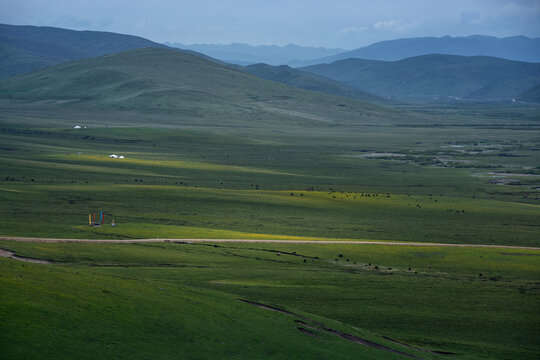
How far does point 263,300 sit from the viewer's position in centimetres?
4066

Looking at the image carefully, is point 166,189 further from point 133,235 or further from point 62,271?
point 62,271

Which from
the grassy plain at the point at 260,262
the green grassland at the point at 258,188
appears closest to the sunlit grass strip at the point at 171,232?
the green grassland at the point at 258,188

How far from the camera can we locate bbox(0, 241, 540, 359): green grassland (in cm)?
2656

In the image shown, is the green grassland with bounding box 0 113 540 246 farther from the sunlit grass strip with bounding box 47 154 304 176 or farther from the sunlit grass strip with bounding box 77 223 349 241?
the sunlit grass strip with bounding box 47 154 304 176

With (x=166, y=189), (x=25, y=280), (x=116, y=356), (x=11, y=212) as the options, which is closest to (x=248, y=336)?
(x=116, y=356)

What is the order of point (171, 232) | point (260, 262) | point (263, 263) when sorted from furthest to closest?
1. point (171, 232)
2. point (260, 262)
3. point (263, 263)

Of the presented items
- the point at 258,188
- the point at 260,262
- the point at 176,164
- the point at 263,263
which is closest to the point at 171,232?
the point at 260,262

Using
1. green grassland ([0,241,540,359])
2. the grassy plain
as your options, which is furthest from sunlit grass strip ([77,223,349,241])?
green grassland ([0,241,540,359])

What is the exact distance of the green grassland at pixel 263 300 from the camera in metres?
26.6

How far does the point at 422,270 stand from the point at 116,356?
114 feet

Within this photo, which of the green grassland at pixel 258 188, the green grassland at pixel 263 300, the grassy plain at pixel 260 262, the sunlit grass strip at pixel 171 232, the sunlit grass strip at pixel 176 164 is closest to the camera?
the green grassland at pixel 263 300

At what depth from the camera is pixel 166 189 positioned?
89.1m

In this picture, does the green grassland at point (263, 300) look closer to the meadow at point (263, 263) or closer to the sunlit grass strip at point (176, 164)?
the meadow at point (263, 263)

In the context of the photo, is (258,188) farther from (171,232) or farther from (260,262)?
(260,262)
